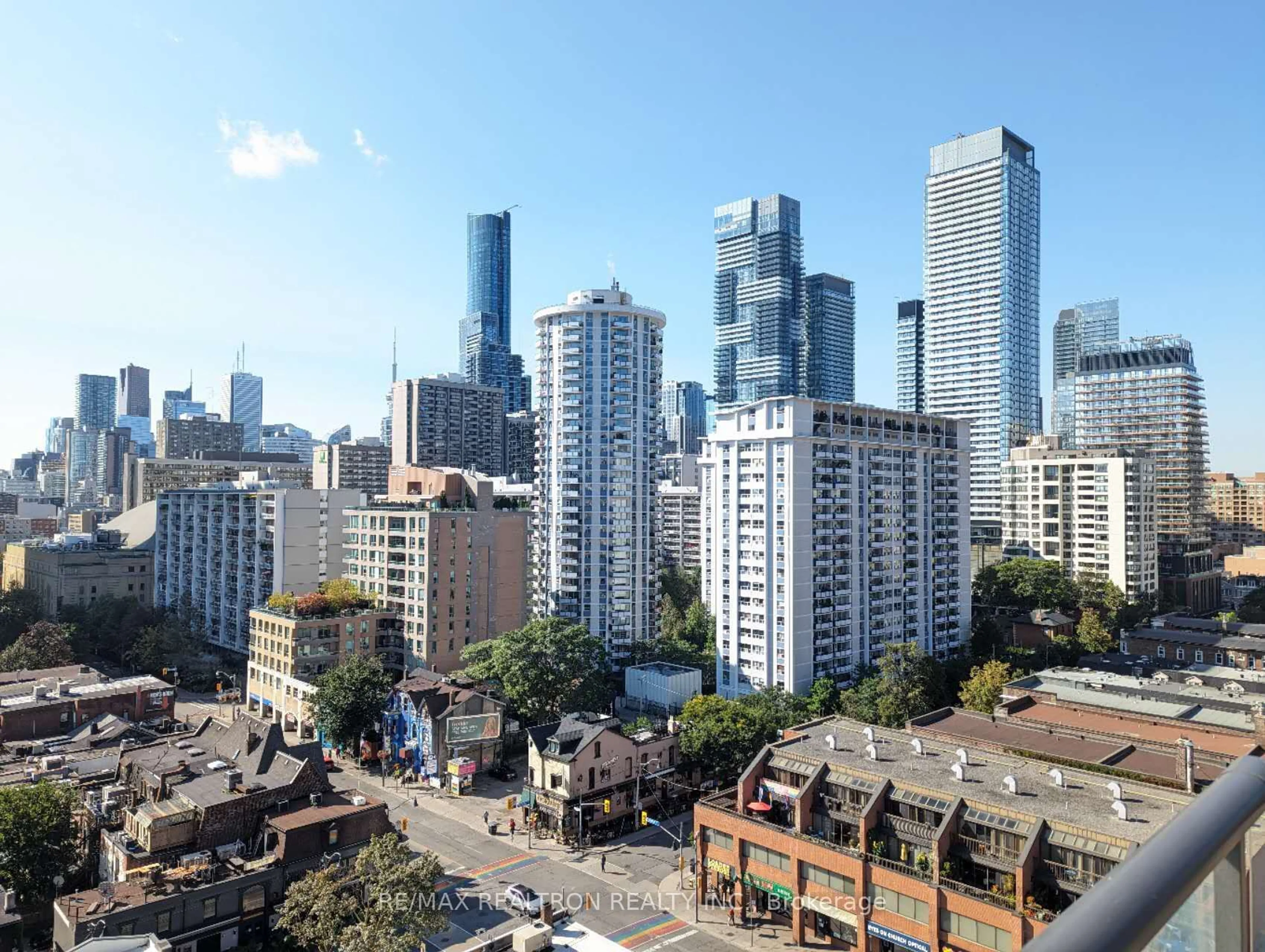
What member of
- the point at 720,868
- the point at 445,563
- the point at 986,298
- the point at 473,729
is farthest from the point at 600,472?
the point at 986,298

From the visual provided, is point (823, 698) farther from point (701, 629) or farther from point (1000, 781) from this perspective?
point (701, 629)

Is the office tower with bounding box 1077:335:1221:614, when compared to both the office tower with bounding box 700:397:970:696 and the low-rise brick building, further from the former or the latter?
the low-rise brick building

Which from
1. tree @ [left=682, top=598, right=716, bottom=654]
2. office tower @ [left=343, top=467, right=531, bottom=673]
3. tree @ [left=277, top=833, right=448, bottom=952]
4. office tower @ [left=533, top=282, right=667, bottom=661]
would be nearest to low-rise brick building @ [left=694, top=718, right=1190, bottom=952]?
tree @ [left=277, top=833, right=448, bottom=952]

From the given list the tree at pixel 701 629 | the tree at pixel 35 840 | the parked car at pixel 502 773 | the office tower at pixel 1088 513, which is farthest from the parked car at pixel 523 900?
the office tower at pixel 1088 513

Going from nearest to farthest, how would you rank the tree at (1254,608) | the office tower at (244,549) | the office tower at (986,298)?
the office tower at (244,549)
the tree at (1254,608)
the office tower at (986,298)

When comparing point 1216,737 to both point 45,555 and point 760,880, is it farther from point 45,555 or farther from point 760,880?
point 45,555

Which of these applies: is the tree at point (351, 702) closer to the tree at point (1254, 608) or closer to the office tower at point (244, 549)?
the office tower at point (244, 549)

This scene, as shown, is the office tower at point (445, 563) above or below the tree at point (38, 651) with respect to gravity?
above
